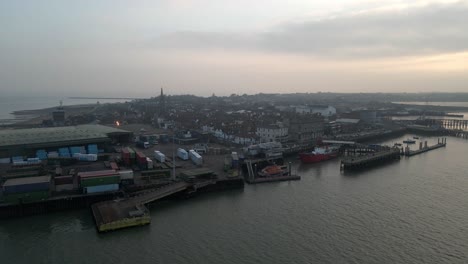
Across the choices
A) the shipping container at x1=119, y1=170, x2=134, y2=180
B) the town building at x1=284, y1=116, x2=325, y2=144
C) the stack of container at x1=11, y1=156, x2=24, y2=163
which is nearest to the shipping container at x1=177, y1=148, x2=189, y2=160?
the shipping container at x1=119, y1=170, x2=134, y2=180

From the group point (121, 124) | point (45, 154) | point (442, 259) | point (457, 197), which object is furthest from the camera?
point (121, 124)

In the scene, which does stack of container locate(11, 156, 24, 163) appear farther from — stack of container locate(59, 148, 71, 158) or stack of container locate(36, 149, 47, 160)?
stack of container locate(59, 148, 71, 158)

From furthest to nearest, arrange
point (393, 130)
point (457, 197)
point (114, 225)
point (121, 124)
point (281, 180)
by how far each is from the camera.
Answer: point (121, 124) < point (393, 130) < point (281, 180) < point (457, 197) < point (114, 225)

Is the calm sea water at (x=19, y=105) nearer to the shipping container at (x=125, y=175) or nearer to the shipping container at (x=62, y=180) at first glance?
the shipping container at (x=62, y=180)

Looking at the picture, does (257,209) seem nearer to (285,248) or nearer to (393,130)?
(285,248)

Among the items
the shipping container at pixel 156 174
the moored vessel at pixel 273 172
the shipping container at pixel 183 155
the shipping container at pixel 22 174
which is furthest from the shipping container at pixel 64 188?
the moored vessel at pixel 273 172

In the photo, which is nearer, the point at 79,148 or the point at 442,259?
the point at 442,259

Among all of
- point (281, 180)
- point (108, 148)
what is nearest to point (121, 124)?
point (108, 148)
